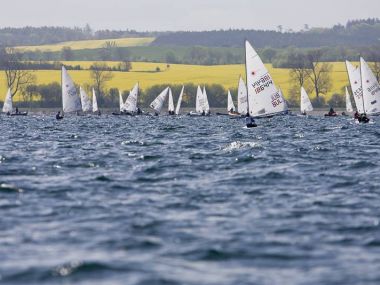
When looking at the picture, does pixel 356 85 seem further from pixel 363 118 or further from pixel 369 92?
pixel 363 118

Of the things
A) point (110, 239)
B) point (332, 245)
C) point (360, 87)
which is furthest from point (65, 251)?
point (360, 87)

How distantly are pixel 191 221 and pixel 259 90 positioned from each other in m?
43.8

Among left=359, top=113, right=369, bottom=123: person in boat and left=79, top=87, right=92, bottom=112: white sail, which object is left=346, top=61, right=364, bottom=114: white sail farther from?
left=79, top=87, right=92, bottom=112: white sail

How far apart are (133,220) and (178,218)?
1.07 metres

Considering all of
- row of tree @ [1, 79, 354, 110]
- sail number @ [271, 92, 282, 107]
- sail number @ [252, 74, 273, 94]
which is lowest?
row of tree @ [1, 79, 354, 110]

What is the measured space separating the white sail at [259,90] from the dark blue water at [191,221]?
26.8 metres

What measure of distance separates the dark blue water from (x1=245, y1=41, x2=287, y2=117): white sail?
26.8 metres

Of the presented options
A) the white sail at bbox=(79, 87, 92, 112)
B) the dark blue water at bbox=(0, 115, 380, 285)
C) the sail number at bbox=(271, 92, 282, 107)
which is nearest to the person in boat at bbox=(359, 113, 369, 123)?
the sail number at bbox=(271, 92, 282, 107)

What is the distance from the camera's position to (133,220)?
20656mm

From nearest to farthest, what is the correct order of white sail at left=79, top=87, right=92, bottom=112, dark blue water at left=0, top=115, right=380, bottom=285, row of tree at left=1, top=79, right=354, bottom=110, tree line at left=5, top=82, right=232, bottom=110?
dark blue water at left=0, top=115, right=380, bottom=285
white sail at left=79, top=87, right=92, bottom=112
row of tree at left=1, top=79, right=354, bottom=110
tree line at left=5, top=82, right=232, bottom=110

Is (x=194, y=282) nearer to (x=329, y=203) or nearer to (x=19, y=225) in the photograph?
(x=19, y=225)

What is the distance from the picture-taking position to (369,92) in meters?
77.9

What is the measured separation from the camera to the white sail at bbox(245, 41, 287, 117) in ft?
206

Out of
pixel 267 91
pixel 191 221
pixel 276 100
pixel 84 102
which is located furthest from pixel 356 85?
pixel 84 102
